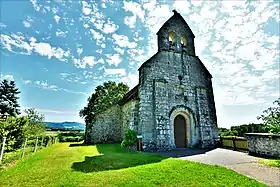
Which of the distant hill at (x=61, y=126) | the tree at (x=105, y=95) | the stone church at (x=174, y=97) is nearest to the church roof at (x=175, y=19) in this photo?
the stone church at (x=174, y=97)

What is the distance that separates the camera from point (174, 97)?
1452cm

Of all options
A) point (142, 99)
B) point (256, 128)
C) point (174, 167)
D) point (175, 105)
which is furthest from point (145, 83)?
point (256, 128)

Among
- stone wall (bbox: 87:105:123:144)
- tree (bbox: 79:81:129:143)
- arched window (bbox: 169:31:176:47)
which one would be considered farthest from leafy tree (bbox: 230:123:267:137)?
tree (bbox: 79:81:129:143)

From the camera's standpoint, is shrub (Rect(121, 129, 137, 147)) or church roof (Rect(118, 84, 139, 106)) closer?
shrub (Rect(121, 129, 137, 147))

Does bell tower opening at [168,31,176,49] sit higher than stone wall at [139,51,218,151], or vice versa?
bell tower opening at [168,31,176,49]

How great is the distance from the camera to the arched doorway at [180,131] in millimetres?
14789

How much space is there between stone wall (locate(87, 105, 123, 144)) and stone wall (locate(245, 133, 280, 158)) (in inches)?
536

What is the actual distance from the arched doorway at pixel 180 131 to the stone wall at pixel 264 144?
5.32m

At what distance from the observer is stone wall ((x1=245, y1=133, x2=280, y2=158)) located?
29.6 ft

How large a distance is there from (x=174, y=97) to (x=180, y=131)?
3.14 metres

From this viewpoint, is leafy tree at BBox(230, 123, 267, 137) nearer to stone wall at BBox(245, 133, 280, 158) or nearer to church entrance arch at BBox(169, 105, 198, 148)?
church entrance arch at BBox(169, 105, 198, 148)

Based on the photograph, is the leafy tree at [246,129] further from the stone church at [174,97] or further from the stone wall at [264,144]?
the stone wall at [264,144]

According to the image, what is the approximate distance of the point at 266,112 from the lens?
9.47 meters

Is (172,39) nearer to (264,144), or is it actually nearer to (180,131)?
(180,131)
